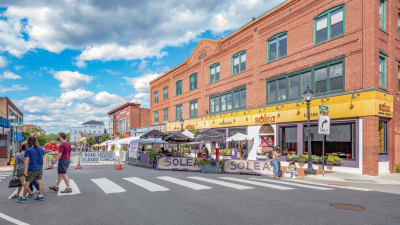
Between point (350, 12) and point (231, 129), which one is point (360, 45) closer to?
point (350, 12)

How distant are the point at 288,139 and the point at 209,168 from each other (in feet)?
24.6

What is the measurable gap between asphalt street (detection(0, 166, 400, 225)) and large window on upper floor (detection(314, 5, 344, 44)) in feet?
37.4

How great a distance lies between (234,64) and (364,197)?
19.7 metres

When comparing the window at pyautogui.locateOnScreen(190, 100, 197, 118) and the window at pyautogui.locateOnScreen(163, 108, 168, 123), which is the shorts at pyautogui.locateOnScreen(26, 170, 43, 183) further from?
the window at pyautogui.locateOnScreen(163, 108, 168, 123)

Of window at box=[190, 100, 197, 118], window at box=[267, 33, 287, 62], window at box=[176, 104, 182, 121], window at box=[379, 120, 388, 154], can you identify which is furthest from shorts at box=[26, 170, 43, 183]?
window at box=[176, 104, 182, 121]

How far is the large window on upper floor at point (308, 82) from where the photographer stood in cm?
1761

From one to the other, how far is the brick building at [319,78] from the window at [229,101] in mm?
97

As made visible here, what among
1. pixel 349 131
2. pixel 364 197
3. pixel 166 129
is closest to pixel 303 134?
pixel 349 131

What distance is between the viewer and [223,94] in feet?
93.5

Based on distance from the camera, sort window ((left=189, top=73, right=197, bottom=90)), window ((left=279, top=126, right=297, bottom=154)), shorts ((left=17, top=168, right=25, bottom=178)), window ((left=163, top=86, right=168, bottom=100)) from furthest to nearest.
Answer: window ((left=163, top=86, right=168, bottom=100))
window ((left=189, top=73, right=197, bottom=90))
window ((left=279, top=126, right=297, bottom=154))
shorts ((left=17, top=168, right=25, bottom=178))

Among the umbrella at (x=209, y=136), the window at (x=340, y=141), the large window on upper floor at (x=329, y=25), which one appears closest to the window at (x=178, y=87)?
→ the umbrella at (x=209, y=136)

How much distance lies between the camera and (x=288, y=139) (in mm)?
20500

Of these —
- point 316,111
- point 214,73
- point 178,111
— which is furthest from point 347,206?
point 178,111

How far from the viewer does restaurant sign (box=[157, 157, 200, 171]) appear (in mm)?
16875
